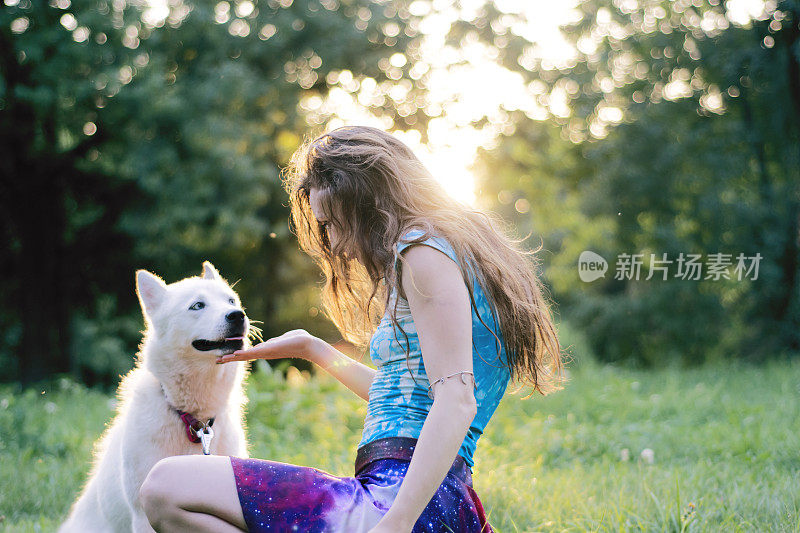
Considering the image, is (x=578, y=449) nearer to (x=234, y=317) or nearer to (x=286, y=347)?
(x=234, y=317)

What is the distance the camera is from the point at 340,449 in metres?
5.17

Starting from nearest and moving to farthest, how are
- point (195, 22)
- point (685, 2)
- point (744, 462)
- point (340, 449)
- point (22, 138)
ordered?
point (744, 462), point (340, 449), point (22, 138), point (685, 2), point (195, 22)

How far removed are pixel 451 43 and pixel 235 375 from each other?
13889mm

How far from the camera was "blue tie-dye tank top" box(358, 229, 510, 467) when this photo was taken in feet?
6.42

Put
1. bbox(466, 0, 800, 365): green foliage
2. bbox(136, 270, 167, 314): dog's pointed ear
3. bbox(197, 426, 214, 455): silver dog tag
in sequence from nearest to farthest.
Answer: bbox(197, 426, 214, 455): silver dog tag → bbox(136, 270, 167, 314): dog's pointed ear → bbox(466, 0, 800, 365): green foliage

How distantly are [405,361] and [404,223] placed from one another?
15.7 inches

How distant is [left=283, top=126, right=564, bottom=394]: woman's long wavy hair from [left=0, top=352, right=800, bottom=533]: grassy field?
1.29 m

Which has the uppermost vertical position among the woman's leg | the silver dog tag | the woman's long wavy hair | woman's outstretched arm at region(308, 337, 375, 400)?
the woman's long wavy hair

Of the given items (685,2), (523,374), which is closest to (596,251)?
(685,2)

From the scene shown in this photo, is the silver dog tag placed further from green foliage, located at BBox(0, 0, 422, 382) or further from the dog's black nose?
green foliage, located at BBox(0, 0, 422, 382)

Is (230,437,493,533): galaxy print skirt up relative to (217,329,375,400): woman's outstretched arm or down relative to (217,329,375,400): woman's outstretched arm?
down

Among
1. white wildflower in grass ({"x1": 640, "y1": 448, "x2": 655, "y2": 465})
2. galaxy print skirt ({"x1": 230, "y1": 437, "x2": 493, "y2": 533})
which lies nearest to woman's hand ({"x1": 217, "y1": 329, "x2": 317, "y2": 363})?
galaxy print skirt ({"x1": 230, "y1": 437, "x2": 493, "y2": 533})

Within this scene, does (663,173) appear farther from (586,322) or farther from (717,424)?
(717,424)

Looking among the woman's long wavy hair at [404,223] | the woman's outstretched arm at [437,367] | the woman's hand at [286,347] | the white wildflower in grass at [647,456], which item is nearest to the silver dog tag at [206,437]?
the woman's hand at [286,347]
